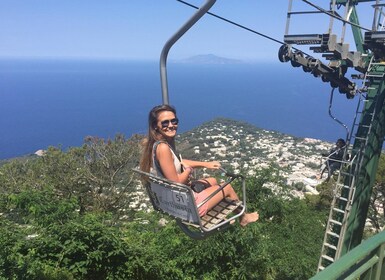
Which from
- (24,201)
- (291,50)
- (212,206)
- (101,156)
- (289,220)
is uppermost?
(291,50)

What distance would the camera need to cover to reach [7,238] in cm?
580

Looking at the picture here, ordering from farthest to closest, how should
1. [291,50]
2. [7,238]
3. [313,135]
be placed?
1. [313,135]
2. [291,50]
3. [7,238]

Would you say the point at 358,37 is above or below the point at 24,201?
above

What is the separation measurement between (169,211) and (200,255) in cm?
550

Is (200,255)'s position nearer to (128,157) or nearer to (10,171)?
(128,157)

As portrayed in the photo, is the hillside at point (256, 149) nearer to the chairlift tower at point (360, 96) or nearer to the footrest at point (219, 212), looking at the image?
the chairlift tower at point (360, 96)

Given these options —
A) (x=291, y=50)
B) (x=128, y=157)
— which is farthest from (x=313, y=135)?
(x=291, y=50)

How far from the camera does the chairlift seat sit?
2934mm

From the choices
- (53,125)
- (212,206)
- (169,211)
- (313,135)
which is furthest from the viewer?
(53,125)

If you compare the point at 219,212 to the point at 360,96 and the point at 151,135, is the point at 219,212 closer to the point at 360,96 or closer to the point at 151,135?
the point at 151,135

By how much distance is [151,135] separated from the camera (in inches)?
124

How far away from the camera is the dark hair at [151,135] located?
10.1 feet

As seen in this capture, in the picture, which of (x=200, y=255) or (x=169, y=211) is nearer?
(x=169, y=211)

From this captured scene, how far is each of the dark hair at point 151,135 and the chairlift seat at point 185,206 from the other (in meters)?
0.13
